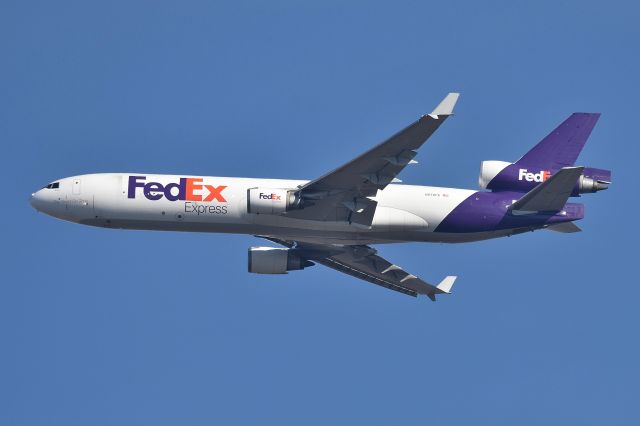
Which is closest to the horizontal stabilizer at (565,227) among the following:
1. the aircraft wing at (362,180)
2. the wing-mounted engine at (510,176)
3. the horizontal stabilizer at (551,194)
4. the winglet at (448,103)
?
the horizontal stabilizer at (551,194)

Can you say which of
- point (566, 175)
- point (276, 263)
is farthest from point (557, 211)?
point (276, 263)

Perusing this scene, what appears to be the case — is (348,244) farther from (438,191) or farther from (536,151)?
(536,151)

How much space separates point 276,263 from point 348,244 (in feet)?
14.5

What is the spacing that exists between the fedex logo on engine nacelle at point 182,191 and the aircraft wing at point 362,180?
4.13 metres

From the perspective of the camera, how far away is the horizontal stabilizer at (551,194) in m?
52.6

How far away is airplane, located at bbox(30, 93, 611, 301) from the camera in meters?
54.2

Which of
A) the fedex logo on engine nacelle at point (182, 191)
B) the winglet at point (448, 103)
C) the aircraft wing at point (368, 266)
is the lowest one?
the aircraft wing at point (368, 266)

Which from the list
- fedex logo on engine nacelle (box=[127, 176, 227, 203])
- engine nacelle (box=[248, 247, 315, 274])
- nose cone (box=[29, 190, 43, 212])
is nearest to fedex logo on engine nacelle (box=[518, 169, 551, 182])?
engine nacelle (box=[248, 247, 315, 274])

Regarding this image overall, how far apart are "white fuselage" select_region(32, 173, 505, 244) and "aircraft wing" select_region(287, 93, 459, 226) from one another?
0.73 meters

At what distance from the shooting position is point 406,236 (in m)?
56.8

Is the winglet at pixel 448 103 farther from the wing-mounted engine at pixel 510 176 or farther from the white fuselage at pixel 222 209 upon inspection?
the wing-mounted engine at pixel 510 176

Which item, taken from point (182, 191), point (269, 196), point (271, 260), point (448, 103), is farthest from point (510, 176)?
point (182, 191)

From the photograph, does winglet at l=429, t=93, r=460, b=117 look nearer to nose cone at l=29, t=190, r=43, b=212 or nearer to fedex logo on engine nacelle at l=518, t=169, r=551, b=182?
fedex logo on engine nacelle at l=518, t=169, r=551, b=182

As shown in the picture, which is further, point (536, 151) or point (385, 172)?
point (536, 151)
